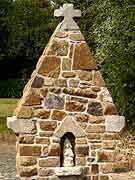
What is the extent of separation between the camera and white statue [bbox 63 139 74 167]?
921 cm

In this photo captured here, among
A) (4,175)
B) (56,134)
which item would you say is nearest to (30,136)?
(56,134)

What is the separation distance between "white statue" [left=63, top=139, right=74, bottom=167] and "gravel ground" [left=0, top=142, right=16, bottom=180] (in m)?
7.01

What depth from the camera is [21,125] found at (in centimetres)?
903

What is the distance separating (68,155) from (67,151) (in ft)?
0.23

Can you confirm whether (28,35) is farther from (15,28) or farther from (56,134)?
(56,134)

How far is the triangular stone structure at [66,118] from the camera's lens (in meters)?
9.09

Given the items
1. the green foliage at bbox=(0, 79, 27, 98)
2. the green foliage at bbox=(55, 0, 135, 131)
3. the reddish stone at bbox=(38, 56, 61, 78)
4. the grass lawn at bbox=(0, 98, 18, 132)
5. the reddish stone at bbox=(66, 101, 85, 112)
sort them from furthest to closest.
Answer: the green foliage at bbox=(0, 79, 27, 98) → the grass lawn at bbox=(0, 98, 18, 132) → the green foliage at bbox=(55, 0, 135, 131) → the reddish stone at bbox=(66, 101, 85, 112) → the reddish stone at bbox=(38, 56, 61, 78)

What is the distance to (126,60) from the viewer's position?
59.4 feet

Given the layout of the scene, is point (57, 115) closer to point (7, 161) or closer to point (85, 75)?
point (85, 75)

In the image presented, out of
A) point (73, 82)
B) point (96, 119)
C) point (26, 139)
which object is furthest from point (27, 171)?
point (73, 82)

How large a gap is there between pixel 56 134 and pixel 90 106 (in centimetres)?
70

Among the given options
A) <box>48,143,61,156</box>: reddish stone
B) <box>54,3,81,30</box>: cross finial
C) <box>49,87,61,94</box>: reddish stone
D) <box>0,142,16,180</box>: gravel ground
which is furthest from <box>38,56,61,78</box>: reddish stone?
<box>0,142,16,180</box>: gravel ground

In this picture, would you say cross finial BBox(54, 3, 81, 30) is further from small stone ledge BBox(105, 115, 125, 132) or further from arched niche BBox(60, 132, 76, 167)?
arched niche BBox(60, 132, 76, 167)

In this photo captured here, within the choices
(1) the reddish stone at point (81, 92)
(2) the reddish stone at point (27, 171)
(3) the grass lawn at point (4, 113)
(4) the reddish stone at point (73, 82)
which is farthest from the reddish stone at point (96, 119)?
(3) the grass lawn at point (4, 113)
